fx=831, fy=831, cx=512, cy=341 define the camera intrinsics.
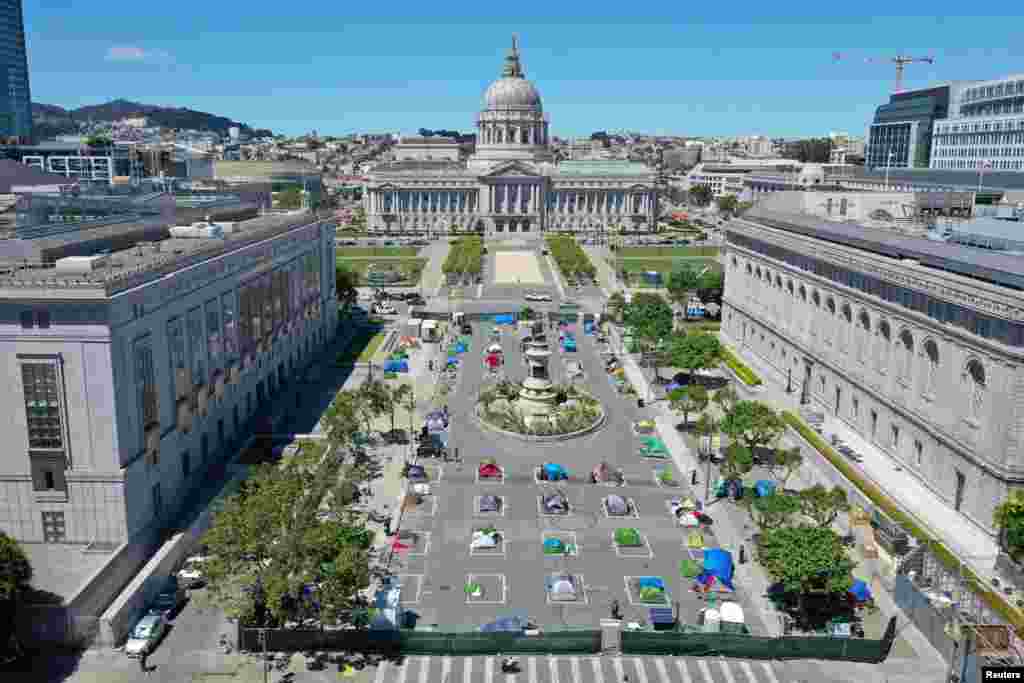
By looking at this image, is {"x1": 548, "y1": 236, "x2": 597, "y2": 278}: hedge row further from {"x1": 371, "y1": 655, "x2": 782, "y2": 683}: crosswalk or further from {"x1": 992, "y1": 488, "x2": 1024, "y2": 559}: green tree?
{"x1": 371, "y1": 655, "x2": 782, "y2": 683}: crosswalk

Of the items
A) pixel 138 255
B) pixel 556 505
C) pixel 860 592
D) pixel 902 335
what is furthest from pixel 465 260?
pixel 860 592

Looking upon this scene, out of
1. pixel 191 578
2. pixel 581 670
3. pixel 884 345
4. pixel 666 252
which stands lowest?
pixel 581 670

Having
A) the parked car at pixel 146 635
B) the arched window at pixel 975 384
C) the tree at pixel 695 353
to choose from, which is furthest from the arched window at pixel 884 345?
the parked car at pixel 146 635

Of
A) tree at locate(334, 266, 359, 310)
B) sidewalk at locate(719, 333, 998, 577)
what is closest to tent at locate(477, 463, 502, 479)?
sidewalk at locate(719, 333, 998, 577)

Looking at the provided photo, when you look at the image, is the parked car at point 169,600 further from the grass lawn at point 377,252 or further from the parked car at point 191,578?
the grass lawn at point 377,252

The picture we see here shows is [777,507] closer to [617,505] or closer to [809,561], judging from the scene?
[809,561]
